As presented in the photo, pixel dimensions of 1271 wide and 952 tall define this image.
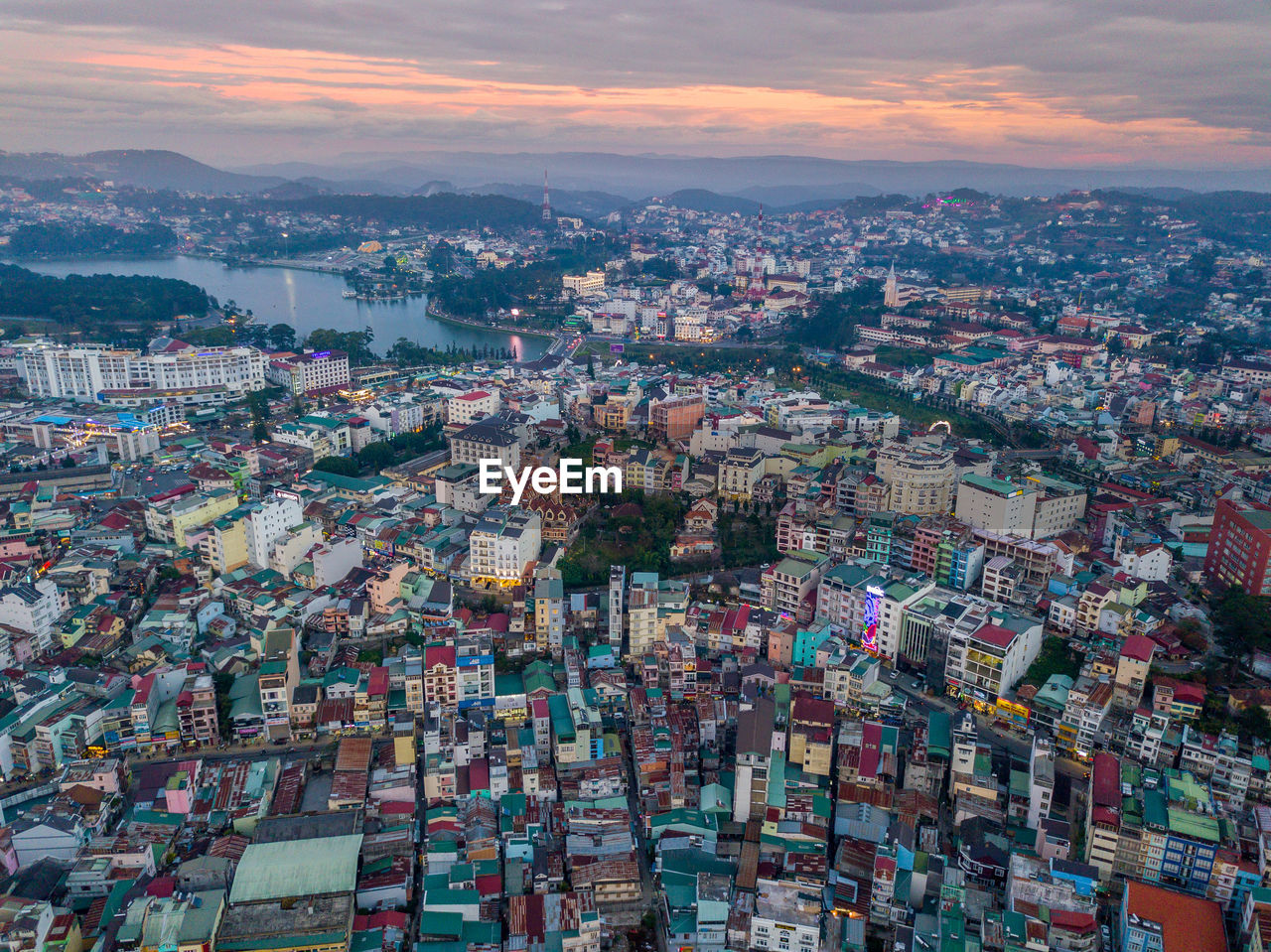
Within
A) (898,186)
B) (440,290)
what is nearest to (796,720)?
A: (440,290)

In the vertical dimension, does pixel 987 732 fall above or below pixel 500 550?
below

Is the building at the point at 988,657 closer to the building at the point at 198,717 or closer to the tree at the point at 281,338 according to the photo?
the building at the point at 198,717

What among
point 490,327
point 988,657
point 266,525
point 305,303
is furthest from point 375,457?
point 305,303

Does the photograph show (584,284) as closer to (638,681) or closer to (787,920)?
(638,681)

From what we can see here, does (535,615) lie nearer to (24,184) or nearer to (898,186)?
(24,184)

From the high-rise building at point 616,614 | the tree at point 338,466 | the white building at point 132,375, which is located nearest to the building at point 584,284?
the white building at point 132,375

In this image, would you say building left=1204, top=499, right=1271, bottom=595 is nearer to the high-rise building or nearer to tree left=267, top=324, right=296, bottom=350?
the high-rise building
